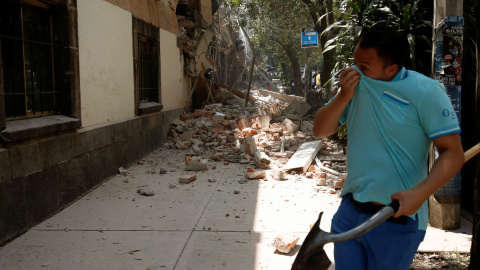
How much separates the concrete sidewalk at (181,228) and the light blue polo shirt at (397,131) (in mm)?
1905

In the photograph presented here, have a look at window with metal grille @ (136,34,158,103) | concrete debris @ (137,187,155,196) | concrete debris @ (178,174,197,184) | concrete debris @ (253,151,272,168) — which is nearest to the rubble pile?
concrete debris @ (253,151,272,168)

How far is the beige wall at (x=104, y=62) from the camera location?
569cm

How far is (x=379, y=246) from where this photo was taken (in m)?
1.81

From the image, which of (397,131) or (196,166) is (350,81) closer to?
(397,131)

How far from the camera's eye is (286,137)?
1002cm

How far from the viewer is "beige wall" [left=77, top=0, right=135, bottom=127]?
18.7 feet

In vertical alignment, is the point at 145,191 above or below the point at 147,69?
below

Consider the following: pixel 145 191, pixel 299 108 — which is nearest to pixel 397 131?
pixel 145 191

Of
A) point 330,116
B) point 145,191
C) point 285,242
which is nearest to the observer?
point 330,116

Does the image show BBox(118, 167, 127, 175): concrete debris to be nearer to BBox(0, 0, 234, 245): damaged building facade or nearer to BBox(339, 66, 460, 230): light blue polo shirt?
BBox(0, 0, 234, 245): damaged building facade

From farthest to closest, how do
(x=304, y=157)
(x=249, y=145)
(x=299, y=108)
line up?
1. (x=299, y=108)
2. (x=249, y=145)
3. (x=304, y=157)

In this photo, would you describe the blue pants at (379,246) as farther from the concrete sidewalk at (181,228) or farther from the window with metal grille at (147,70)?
the window with metal grille at (147,70)

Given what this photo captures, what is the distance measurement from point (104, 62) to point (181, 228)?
10.3ft

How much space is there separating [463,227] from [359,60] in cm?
326
